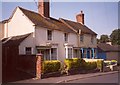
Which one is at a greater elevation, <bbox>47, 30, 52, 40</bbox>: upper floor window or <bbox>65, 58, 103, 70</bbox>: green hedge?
<bbox>47, 30, 52, 40</bbox>: upper floor window

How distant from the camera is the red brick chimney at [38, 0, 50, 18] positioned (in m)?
28.3

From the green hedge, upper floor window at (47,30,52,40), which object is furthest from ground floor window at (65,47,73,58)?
the green hedge

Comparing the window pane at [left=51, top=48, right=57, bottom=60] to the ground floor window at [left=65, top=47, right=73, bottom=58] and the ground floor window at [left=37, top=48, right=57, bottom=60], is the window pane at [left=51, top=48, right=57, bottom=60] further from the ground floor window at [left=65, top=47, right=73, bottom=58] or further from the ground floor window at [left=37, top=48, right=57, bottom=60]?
the ground floor window at [left=65, top=47, right=73, bottom=58]

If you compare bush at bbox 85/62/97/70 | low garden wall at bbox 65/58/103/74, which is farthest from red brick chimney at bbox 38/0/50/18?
bush at bbox 85/62/97/70

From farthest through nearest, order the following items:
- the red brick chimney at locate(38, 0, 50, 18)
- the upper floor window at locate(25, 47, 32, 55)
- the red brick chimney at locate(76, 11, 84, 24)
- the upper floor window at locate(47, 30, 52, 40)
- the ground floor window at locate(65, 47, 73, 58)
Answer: the red brick chimney at locate(76, 11, 84, 24), the ground floor window at locate(65, 47, 73, 58), the red brick chimney at locate(38, 0, 50, 18), the upper floor window at locate(47, 30, 52, 40), the upper floor window at locate(25, 47, 32, 55)

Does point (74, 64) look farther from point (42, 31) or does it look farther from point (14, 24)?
point (14, 24)

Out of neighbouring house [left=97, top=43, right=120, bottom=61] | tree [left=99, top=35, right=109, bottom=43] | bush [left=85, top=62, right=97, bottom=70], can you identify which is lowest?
bush [left=85, top=62, right=97, bottom=70]

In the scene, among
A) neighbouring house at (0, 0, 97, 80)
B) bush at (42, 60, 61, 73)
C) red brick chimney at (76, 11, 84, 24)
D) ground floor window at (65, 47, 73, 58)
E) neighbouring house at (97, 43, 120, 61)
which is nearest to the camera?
bush at (42, 60, 61, 73)

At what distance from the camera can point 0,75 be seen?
15.4 metres

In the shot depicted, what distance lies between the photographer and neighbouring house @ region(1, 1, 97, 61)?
78.2ft

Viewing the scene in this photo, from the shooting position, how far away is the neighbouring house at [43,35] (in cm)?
2384

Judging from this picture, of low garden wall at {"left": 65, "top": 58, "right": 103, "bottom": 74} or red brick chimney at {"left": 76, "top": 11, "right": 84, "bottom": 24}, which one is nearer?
low garden wall at {"left": 65, "top": 58, "right": 103, "bottom": 74}

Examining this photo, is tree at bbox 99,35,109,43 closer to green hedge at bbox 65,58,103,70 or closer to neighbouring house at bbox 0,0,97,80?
neighbouring house at bbox 0,0,97,80

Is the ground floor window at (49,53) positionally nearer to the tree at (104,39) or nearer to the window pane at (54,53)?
the window pane at (54,53)
